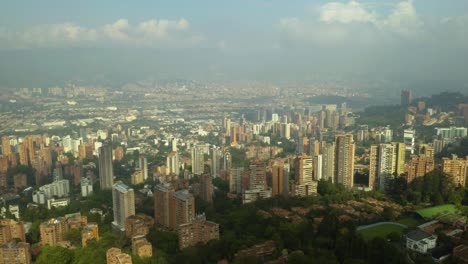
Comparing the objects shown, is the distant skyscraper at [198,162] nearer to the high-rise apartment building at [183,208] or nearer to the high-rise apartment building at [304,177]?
the high-rise apartment building at [304,177]

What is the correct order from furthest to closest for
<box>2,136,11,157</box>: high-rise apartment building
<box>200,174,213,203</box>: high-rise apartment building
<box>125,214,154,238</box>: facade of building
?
<box>2,136,11,157</box>: high-rise apartment building < <box>200,174,213,203</box>: high-rise apartment building < <box>125,214,154,238</box>: facade of building

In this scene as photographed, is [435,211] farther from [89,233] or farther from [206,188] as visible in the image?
[89,233]

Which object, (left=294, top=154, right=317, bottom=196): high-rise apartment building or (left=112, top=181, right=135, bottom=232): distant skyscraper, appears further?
(left=294, top=154, right=317, bottom=196): high-rise apartment building

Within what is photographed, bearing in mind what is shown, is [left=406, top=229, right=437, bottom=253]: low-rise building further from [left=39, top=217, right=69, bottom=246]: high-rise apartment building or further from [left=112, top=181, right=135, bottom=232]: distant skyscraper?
[left=39, top=217, right=69, bottom=246]: high-rise apartment building

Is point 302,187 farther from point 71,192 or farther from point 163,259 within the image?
point 71,192

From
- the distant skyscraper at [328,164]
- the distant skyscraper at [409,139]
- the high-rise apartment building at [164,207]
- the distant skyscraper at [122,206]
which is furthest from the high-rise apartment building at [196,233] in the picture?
the distant skyscraper at [409,139]

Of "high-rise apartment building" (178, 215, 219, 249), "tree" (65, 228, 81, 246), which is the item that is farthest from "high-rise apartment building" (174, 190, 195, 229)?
"tree" (65, 228, 81, 246)

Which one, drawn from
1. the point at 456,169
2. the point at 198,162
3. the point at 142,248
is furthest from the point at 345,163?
the point at 142,248
